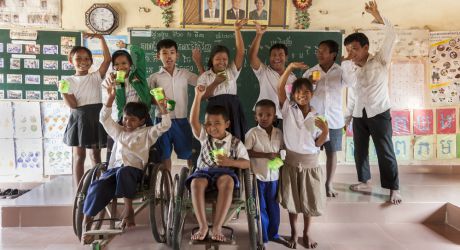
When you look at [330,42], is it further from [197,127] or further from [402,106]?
[402,106]

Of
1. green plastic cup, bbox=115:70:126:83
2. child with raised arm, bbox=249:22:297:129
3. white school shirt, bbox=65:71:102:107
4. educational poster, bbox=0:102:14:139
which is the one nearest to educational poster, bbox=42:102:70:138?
educational poster, bbox=0:102:14:139

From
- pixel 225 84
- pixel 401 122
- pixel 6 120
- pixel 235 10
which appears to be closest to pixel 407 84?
Result: pixel 401 122

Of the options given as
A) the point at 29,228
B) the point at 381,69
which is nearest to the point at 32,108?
the point at 29,228

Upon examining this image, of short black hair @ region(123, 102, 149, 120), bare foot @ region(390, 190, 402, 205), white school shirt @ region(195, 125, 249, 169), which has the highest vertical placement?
short black hair @ region(123, 102, 149, 120)

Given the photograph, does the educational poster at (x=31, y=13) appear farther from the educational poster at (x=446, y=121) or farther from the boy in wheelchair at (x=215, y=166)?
the educational poster at (x=446, y=121)

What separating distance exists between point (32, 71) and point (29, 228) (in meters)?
1.91

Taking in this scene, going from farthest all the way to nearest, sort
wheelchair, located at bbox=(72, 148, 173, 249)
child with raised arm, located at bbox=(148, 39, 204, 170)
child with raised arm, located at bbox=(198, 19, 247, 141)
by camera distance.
Answer: 1. child with raised arm, located at bbox=(148, 39, 204, 170)
2. child with raised arm, located at bbox=(198, 19, 247, 141)
3. wheelchair, located at bbox=(72, 148, 173, 249)

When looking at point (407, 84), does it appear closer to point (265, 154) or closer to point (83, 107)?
point (265, 154)

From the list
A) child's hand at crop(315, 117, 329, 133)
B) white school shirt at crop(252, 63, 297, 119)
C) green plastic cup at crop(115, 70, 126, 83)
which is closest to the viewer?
child's hand at crop(315, 117, 329, 133)

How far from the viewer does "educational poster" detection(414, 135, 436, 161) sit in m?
4.60

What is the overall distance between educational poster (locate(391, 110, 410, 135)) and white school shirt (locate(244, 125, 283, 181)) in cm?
239

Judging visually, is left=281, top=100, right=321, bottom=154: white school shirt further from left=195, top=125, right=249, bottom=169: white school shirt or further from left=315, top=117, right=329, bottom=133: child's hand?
left=195, top=125, right=249, bottom=169: white school shirt

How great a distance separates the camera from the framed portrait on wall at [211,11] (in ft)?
14.0

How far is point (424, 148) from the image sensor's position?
181 inches
